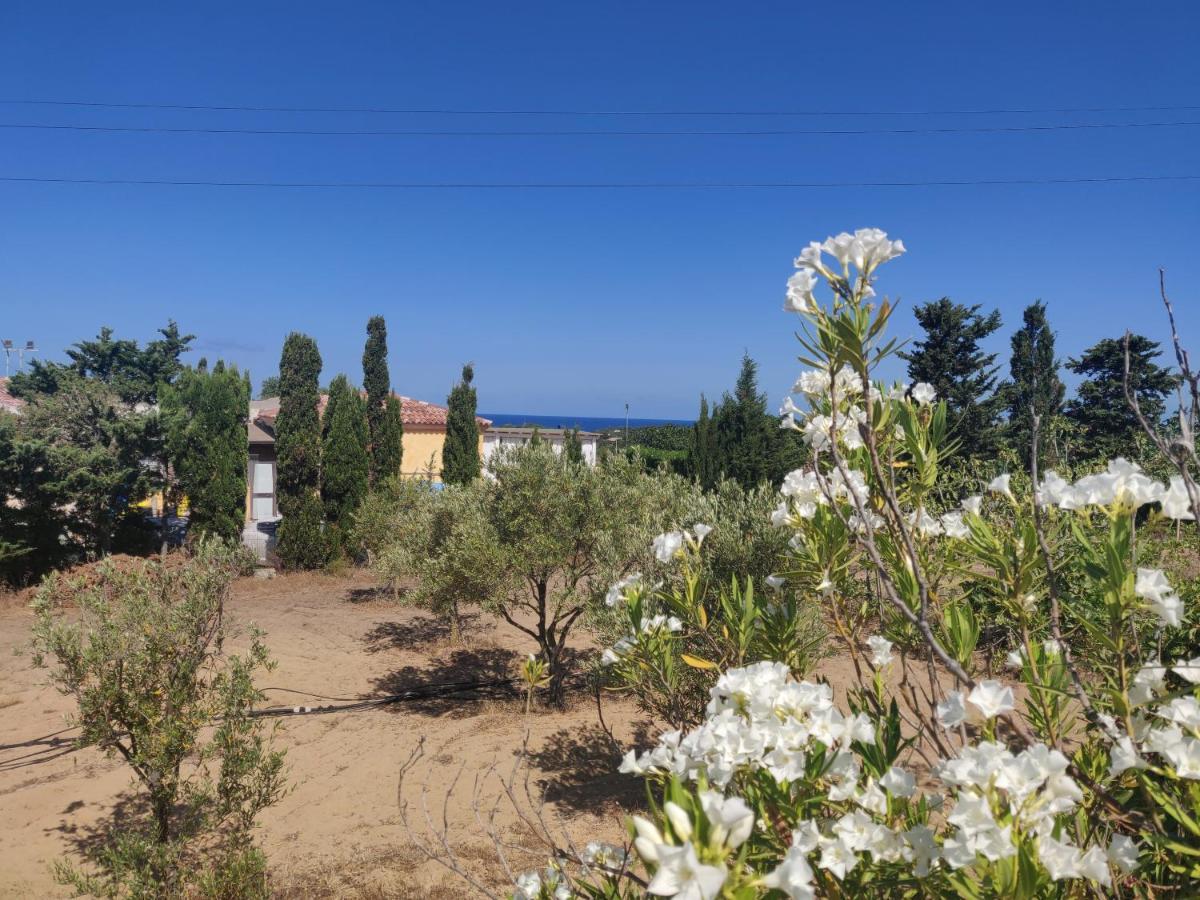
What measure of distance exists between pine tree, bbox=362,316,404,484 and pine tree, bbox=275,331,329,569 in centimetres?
167

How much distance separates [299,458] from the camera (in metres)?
16.5

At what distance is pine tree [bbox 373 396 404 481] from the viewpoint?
18141mm

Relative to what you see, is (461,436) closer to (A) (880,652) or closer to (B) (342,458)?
(B) (342,458)

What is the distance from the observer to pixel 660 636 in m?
2.47

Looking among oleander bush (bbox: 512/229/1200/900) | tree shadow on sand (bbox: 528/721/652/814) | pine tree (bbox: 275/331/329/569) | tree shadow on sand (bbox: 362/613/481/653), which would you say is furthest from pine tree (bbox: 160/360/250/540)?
oleander bush (bbox: 512/229/1200/900)

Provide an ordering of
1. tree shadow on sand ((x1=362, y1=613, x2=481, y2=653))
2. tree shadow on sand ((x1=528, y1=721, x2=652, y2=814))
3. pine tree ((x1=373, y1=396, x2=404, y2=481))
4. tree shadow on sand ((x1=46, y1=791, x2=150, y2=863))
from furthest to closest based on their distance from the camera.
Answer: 1. pine tree ((x1=373, y1=396, x2=404, y2=481))
2. tree shadow on sand ((x1=362, y1=613, x2=481, y2=653))
3. tree shadow on sand ((x1=528, y1=721, x2=652, y2=814))
4. tree shadow on sand ((x1=46, y1=791, x2=150, y2=863))

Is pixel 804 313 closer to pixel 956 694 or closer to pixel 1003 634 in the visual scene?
pixel 956 694

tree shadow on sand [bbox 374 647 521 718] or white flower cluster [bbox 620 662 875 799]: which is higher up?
white flower cluster [bbox 620 662 875 799]

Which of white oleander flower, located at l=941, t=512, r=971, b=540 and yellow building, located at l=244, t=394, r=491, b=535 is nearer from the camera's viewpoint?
white oleander flower, located at l=941, t=512, r=971, b=540

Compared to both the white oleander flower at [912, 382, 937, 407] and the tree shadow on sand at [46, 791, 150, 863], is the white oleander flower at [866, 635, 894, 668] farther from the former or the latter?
the tree shadow on sand at [46, 791, 150, 863]

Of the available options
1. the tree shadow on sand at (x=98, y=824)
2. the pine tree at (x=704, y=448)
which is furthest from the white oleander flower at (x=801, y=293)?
the pine tree at (x=704, y=448)

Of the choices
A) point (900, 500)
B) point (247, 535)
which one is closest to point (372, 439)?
point (247, 535)

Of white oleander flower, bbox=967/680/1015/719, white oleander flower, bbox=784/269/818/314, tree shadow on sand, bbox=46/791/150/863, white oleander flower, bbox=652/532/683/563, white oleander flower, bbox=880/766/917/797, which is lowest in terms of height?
tree shadow on sand, bbox=46/791/150/863

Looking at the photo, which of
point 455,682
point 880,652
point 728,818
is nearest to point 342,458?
point 455,682
